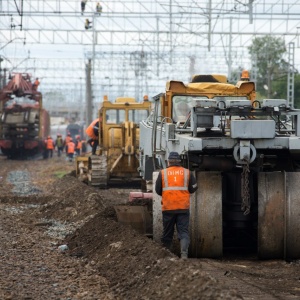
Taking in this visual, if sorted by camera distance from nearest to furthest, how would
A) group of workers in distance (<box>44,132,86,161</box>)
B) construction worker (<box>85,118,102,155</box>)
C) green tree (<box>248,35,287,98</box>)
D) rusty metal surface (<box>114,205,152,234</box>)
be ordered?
rusty metal surface (<box>114,205,152,234</box>), construction worker (<box>85,118,102,155</box>), group of workers in distance (<box>44,132,86,161</box>), green tree (<box>248,35,287,98</box>)

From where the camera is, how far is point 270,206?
Answer: 12.2m

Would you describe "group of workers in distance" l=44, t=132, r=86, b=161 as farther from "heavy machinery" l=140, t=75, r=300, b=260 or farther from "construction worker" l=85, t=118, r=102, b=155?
"heavy machinery" l=140, t=75, r=300, b=260

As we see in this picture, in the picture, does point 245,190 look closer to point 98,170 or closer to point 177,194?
point 177,194

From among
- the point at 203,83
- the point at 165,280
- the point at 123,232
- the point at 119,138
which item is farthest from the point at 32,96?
the point at 165,280

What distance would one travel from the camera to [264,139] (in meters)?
12.0

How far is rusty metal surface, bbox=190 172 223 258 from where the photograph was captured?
1223 centimetres

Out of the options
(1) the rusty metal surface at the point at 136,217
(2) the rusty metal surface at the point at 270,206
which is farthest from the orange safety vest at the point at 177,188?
(1) the rusty metal surface at the point at 136,217

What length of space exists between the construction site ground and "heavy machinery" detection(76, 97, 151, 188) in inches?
322

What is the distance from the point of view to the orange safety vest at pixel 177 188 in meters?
11.9

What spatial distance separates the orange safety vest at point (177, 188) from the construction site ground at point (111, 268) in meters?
0.60

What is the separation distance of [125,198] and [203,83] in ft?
21.5

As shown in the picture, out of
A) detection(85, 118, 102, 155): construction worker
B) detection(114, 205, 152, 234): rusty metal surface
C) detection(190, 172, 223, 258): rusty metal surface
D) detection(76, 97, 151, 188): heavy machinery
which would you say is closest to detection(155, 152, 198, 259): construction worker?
detection(190, 172, 223, 258): rusty metal surface

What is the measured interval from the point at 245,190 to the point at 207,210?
24.2 inches

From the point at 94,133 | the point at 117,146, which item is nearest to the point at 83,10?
the point at 94,133
